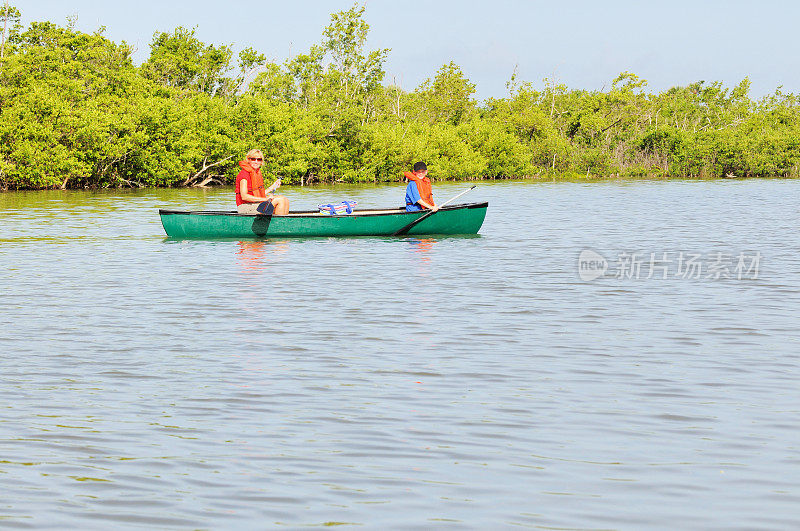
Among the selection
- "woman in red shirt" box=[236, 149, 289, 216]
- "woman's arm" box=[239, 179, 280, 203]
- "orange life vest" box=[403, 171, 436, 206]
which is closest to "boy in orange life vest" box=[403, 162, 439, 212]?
"orange life vest" box=[403, 171, 436, 206]

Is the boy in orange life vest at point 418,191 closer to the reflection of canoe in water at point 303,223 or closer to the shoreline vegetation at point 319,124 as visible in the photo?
the reflection of canoe in water at point 303,223

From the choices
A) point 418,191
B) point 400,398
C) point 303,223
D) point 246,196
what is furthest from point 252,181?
point 400,398

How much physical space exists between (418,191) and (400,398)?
12.9 metres

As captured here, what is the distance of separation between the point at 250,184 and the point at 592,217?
11.7m

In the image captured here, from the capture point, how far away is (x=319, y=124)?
56.0 meters

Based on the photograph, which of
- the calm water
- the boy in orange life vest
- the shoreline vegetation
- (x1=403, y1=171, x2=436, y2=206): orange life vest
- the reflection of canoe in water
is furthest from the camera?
the shoreline vegetation

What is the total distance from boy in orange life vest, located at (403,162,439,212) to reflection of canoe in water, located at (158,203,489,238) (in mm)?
187

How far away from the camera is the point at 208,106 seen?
169 ft

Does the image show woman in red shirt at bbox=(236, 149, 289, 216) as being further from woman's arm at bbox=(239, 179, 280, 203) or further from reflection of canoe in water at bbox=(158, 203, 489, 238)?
reflection of canoe in water at bbox=(158, 203, 489, 238)

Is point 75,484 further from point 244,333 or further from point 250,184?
point 250,184

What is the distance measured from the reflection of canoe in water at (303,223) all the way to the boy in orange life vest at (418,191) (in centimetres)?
19

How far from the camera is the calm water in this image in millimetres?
4477

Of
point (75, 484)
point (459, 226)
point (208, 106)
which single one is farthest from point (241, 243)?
point (208, 106)

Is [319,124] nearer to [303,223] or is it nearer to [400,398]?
[303,223]
